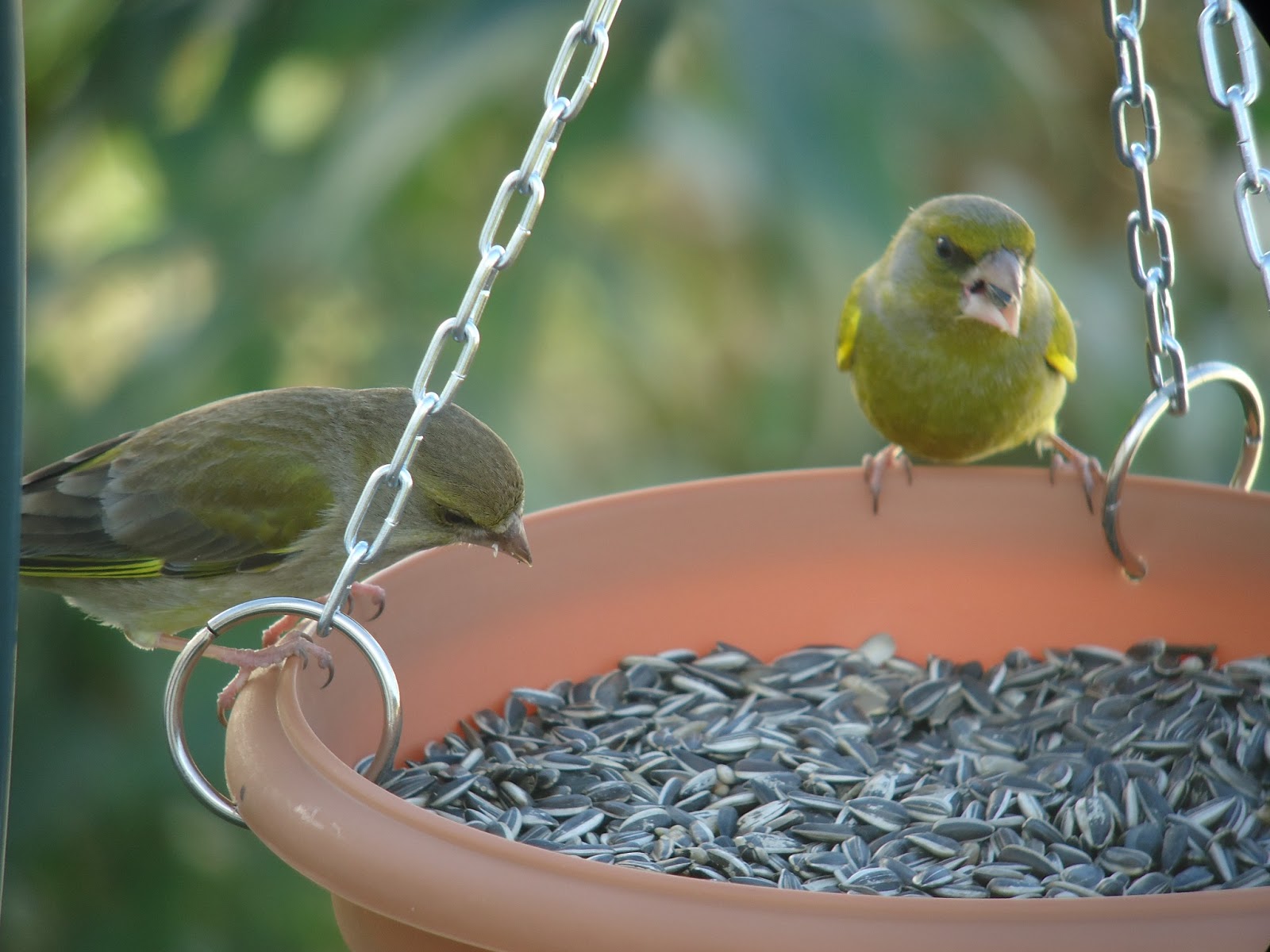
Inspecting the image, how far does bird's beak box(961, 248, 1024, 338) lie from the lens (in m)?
2.57

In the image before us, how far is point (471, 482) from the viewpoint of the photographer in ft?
7.26

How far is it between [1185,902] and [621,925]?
1.53 feet

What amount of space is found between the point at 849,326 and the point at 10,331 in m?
1.87

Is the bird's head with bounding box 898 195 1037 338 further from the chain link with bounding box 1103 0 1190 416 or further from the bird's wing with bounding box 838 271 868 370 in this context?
the chain link with bounding box 1103 0 1190 416

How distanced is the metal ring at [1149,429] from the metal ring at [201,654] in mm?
1092

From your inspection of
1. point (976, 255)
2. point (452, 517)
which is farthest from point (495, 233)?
point (976, 255)

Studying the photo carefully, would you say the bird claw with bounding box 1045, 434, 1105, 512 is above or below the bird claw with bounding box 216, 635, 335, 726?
above

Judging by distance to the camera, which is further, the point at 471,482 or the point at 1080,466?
the point at 1080,466

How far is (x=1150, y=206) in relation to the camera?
6.48 feet

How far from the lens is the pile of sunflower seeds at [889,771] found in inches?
69.1

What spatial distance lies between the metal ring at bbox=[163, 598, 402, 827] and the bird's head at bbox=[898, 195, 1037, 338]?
1404 millimetres

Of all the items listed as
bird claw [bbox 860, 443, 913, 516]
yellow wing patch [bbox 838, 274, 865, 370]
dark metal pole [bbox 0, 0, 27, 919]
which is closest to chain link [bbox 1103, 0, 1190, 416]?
bird claw [bbox 860, 443, 913, 516]

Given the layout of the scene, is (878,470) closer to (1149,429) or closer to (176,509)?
(1149,429)

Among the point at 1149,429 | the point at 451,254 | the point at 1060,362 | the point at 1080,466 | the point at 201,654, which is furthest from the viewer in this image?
the point at 451,254
